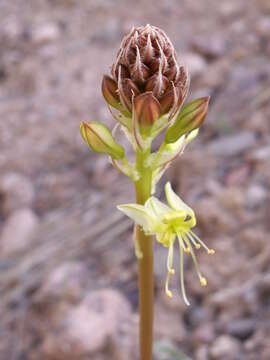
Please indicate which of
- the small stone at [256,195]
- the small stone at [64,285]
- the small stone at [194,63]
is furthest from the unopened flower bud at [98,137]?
the small stone at [194,63]

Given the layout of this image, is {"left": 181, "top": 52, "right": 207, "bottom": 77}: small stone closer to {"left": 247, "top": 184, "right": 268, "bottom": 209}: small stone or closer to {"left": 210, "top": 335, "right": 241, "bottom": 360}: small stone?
{"left": 247, "top": 184, "right": 268, "bottom": 209}: small stone

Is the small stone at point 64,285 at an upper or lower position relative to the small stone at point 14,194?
lower

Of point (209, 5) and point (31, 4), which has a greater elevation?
point (31, 4)

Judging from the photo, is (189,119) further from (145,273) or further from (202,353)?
(202,353)

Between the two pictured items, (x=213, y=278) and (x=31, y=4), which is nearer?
(x=213, y=278)

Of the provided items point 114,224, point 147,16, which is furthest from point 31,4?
point 114,224

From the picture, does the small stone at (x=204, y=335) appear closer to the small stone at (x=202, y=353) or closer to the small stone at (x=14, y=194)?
the small stone at (x=202, y=353)

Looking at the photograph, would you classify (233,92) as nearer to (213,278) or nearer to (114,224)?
(114,224)
